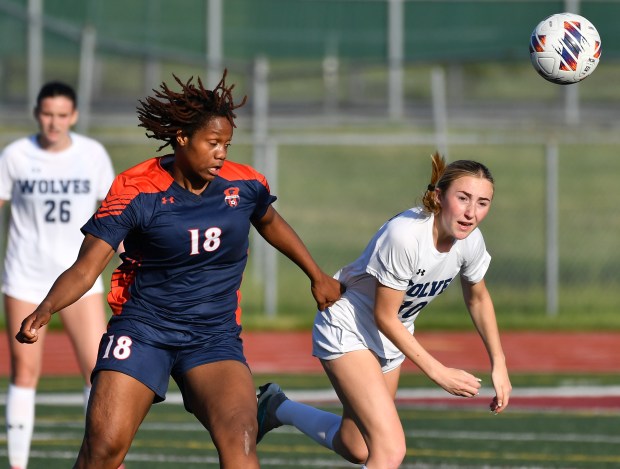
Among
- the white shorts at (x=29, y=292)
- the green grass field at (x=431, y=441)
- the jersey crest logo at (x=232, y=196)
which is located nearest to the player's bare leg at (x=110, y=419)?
the jersey crest logo at (x=232, y=196)

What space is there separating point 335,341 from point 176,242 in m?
1.07

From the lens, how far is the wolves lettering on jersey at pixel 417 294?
6109mm

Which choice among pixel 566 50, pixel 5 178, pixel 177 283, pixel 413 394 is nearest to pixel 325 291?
pixel 177 283

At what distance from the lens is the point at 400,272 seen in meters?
5.91

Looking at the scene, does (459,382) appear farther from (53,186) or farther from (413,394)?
(413,394)

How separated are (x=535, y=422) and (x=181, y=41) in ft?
49.9

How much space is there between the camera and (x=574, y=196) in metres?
25.0

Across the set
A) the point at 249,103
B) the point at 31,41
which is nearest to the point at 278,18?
the point at 249,103

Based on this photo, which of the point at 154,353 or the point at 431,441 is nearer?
the point at 154,353

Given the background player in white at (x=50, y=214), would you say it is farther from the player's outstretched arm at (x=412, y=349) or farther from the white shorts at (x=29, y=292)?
the player's outstretched arm at (x=412, y=349)

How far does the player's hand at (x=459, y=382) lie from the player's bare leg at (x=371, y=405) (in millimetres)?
379

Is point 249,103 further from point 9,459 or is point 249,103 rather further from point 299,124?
point 9,459

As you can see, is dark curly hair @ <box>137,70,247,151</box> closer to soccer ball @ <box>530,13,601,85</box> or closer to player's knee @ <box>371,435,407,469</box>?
player's knee @ <box>371,435,407,469</box>

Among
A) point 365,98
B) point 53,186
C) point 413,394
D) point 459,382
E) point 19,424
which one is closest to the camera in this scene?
point 459,382
